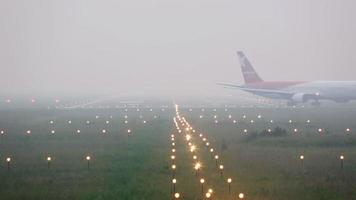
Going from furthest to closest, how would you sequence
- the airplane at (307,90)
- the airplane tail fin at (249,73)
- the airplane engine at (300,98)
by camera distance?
1. the airplane tail fin at (249,73)
2. the airplane engine at (300,98)
3. the airplane at (307,90)

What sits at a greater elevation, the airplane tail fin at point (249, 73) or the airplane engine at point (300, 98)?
the airplane tail fin at point (249, 73)

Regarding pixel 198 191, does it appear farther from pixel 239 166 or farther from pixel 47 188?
pixel 239 166

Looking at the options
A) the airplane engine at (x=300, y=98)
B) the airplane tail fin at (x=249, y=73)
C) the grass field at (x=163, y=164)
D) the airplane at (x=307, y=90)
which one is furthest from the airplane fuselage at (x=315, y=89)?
the grass field at (x=163, y=164)

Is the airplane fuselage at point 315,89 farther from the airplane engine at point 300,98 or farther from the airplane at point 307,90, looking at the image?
the airplane engine at point 300,98

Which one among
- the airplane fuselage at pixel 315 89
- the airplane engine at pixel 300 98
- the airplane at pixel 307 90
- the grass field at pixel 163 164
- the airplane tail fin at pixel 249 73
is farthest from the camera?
the airplane tail fin at pixel 249 73

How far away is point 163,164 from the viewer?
125ft

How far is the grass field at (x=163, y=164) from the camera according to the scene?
28.9 meters

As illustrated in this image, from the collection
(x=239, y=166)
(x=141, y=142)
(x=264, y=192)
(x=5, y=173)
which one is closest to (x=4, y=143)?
(x=141, y=142)

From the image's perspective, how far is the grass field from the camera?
94.7 ft

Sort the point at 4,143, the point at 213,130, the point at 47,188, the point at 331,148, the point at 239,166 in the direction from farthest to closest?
the point at 213,130
the point at 4,143
the point at 331,148
the point at 239,166
the point at 47,188

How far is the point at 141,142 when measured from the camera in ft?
173

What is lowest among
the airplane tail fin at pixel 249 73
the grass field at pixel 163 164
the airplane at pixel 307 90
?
the grass field at pixel 163 164

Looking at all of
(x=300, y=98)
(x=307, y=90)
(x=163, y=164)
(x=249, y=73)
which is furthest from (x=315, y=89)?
(x=163, y=164)

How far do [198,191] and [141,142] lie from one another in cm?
2447
